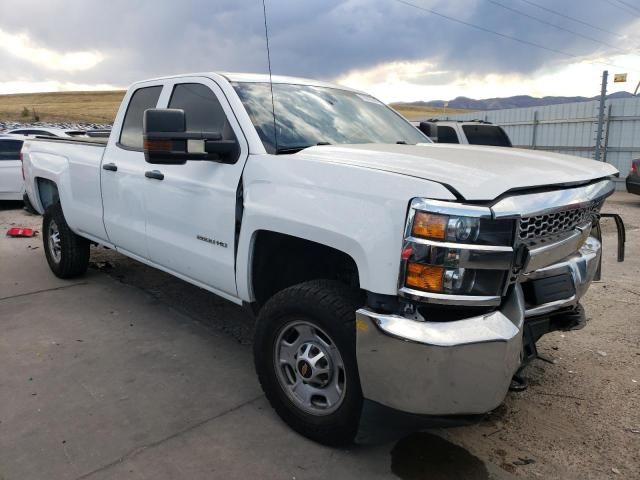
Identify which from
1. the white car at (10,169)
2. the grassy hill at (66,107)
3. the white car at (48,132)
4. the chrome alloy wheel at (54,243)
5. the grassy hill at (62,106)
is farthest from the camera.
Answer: the grassy hill at (62,106)

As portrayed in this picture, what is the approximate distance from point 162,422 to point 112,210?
219 cm

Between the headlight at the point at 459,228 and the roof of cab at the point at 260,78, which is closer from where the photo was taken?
the headlight at the point at 459,228

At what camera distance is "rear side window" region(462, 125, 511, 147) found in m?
10.4

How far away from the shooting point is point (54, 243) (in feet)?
19.5

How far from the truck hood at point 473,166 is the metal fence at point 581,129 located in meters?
12.4

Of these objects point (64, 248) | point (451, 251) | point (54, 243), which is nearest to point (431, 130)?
point (451, 251)

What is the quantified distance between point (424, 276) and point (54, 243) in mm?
4948

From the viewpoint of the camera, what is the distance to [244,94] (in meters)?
3.55

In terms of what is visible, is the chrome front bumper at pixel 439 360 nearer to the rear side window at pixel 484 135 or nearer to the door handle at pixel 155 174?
the door handle at pixel 155 174

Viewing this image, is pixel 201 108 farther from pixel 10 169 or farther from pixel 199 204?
pixel 10 169

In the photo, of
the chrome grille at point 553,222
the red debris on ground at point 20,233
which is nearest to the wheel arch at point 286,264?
the chrome grille at point 553,222

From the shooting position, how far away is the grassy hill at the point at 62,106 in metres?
47.0

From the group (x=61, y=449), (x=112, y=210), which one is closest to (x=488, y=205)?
(x=61, y=449)

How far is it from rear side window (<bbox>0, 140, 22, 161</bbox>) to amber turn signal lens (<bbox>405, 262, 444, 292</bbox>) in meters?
11.4
